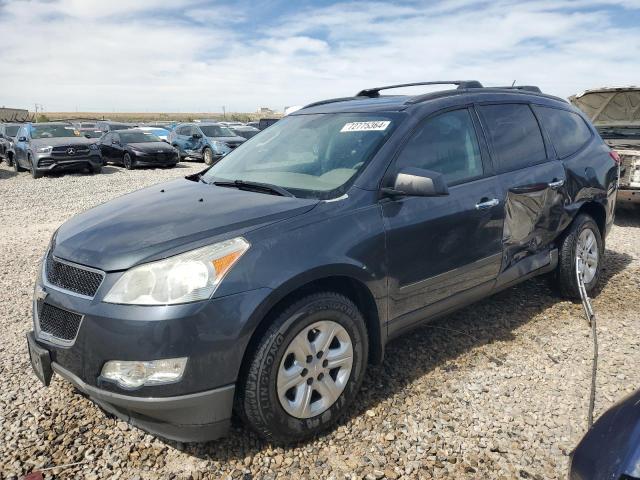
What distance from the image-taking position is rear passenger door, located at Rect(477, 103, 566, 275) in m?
3.61

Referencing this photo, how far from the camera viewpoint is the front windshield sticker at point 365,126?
3143 mm

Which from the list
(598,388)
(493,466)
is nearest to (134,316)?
(493,466)

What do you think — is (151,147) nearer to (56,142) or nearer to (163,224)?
(56,142)

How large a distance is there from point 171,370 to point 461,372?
192 centimetres

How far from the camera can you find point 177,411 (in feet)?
7.39

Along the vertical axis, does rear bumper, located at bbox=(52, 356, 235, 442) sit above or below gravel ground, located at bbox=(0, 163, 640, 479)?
above

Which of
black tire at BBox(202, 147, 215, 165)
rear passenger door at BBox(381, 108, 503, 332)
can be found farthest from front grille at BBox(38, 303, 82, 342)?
black tire at BBox(202, 147, 215, 165)

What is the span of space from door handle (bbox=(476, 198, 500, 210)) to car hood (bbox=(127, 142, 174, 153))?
1506 cm

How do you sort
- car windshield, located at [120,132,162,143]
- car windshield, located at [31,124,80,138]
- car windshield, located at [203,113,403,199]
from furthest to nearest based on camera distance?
car windshield, located at [120,132,162,143], car windshield, located at [31,124,80,138], car windshield, located at [203,113,403,199]

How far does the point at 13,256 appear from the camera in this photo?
6.18 metres

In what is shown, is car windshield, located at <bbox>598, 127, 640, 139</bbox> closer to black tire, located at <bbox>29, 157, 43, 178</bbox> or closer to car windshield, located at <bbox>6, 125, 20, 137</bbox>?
black tire, located at <bbox>29, 157, 43, 178</bbox>

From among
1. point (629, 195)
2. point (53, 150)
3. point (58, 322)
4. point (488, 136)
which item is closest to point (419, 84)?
point (488, 136)

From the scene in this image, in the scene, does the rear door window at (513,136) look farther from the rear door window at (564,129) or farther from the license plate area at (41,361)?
the license plate area at (41,361)

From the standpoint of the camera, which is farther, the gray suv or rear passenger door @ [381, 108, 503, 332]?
the gray suv
